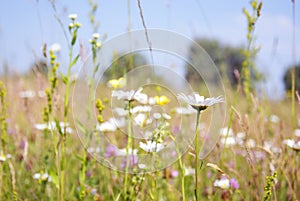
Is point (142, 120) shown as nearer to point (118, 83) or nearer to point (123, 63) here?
point (118, 83)

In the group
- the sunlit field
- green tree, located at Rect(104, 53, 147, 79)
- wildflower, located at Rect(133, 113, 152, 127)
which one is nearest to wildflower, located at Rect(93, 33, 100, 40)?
the sunlit field

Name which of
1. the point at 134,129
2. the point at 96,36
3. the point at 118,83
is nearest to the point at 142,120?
the point at 134,129

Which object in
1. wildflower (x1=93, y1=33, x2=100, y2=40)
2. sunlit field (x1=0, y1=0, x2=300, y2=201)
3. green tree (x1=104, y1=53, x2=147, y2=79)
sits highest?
wildflower (x1=93, y1=33, x2=100, y2=40)

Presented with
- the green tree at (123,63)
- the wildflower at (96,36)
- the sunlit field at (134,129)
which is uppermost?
the wildflower at (96,36)

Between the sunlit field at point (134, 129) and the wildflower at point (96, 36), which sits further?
the wildflower at point (96, 36)

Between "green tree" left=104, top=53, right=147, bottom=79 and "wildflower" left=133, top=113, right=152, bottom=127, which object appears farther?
"green tree" left=104, top=53, right=147, bottom=79

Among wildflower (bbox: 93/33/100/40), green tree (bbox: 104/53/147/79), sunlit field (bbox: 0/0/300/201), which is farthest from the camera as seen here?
green tree (bbox: 104/53/147/79)

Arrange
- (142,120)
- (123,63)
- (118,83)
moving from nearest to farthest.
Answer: (142,120), (118,83), (123,63)

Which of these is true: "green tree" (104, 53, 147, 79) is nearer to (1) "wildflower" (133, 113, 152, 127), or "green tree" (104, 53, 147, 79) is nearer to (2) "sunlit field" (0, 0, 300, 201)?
(2) "sunlit field" (0, 0, 300, 201)

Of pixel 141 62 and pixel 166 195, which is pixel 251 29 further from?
pixel 166 195

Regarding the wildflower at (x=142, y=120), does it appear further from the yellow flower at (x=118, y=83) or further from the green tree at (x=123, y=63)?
the green tree at (x=123, y=63)

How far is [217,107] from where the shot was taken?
177cm

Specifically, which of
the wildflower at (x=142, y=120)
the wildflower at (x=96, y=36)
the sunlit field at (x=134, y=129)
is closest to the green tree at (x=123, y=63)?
the sunlit field at (x=134, y=129)

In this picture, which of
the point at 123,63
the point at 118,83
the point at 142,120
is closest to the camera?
the point at 142,120
